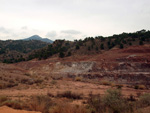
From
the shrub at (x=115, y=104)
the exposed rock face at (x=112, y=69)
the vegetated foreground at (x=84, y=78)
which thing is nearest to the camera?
the shrub at (x=115, y=104)

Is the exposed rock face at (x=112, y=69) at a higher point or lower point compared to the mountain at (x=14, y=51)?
lower

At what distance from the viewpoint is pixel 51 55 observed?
51.5 m

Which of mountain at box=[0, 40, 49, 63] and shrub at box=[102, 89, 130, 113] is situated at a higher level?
mountain at box=[0, 40, 49, 63]

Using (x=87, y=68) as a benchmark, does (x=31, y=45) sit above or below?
above

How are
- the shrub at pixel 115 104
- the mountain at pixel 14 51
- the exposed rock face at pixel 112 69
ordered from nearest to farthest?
1. the shrub at pixel 115 104
2. the exposed rock face at pixel 112 69
3. the mountain at pixel 14 51

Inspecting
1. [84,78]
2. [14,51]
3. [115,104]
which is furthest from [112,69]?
[14,51]

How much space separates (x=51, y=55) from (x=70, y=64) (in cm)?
1879

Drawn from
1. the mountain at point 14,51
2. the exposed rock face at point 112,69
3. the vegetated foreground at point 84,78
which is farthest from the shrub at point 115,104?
the mountain at point 14,51

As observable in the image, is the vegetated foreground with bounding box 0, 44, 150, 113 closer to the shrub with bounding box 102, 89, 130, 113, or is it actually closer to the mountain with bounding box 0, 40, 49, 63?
the shrub with bounding box 102, 89, 130, 113

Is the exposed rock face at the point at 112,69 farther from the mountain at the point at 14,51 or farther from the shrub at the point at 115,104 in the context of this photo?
the mountain at the point at 14,51

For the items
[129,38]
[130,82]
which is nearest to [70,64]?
[130,82]

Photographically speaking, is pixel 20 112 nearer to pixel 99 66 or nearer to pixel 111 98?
pixel 111 98

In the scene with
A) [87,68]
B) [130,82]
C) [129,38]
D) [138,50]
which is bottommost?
[130,82]

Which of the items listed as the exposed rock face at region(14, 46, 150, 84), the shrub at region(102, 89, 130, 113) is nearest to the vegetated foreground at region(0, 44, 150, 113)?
the exposed rock face at region(14, 46, 150, 84)
